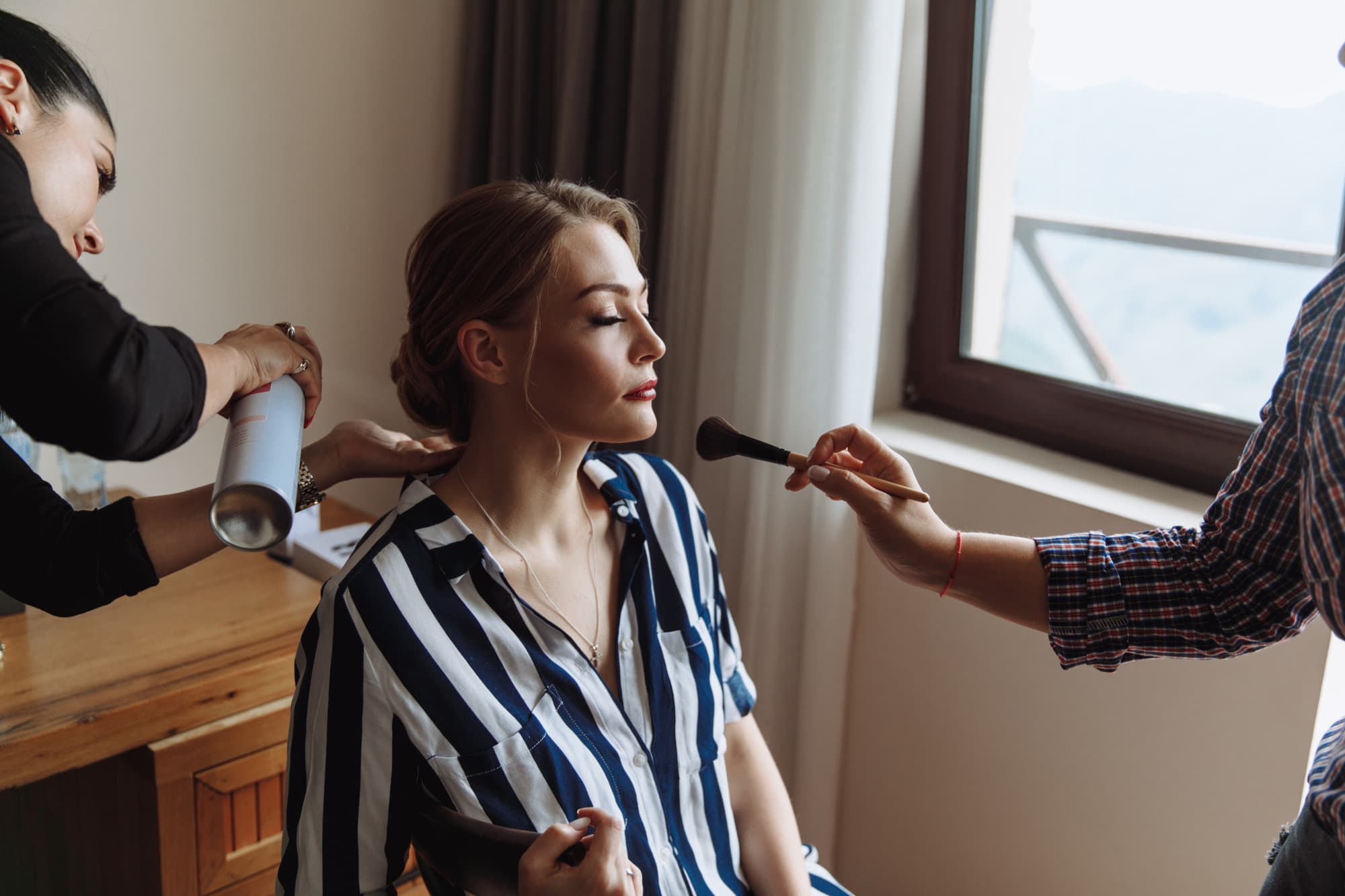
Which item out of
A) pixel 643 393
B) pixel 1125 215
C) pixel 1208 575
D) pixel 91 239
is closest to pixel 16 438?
pixel 91 239

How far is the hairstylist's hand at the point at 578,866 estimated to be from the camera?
0.99 meters

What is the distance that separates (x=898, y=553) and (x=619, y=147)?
1.03 meters

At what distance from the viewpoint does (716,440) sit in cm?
120

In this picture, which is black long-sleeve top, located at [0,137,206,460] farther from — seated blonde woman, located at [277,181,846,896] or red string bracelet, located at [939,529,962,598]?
red string bracelet, located at [939,529,962,598]

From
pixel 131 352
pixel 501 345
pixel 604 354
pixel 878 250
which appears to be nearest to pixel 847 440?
pixel 604 354

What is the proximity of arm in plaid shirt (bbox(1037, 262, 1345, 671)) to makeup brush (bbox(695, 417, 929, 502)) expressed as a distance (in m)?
0.15

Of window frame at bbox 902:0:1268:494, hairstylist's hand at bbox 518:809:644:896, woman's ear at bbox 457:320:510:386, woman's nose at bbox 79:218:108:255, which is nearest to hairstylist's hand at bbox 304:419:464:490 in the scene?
woman's ear at bbox 457:320:510:386

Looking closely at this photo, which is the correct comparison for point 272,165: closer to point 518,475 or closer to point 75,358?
point 518,475

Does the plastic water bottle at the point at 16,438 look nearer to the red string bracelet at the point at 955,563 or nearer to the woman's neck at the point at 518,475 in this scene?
the woman's neck at the point at 518,475

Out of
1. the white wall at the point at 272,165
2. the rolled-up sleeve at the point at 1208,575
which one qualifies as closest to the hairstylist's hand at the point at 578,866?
the rolled-up sleeve at the point at 1208,575

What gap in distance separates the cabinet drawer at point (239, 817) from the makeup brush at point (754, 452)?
2.35ft

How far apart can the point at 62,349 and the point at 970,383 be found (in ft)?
4.87

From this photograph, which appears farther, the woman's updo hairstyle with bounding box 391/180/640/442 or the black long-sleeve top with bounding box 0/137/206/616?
the woman's updo hairstyle with bounding box 391/180/640/442

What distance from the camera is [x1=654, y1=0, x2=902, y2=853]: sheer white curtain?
5.32 ft
